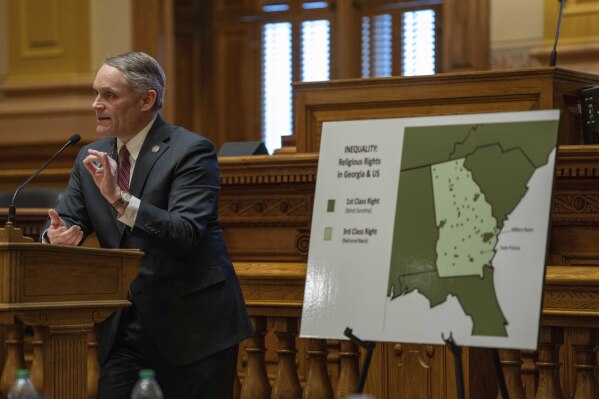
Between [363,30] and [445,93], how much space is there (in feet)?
12.1

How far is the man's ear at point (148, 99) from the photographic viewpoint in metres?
3.53

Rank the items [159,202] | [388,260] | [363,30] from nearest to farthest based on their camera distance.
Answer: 1. [388,260]
2. [159,202]
3. [363,30]

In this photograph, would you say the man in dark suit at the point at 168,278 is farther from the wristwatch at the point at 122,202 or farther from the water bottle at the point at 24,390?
the water bottle at the point at 24,390

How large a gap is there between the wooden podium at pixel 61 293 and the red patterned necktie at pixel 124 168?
28 cm

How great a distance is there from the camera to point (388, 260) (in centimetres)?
292

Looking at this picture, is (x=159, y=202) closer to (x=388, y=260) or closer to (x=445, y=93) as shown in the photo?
(x=388, y=260)

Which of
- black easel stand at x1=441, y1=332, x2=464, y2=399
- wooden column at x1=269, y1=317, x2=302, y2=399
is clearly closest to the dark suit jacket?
wooden column at x1=269, y1=317, x2=302, y2=399

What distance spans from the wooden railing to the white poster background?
0.73 metres

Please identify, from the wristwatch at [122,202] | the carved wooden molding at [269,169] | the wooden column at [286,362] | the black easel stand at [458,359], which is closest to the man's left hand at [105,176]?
the wristwatch at [122,202]

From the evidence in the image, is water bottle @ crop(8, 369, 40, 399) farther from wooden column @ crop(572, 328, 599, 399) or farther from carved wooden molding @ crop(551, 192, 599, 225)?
carved wooden molding @ crop(551, 192, 599, 225)

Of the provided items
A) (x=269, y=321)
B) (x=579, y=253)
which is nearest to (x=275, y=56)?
(x=579, y=253)

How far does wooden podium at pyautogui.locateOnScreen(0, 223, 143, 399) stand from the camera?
9.99 ft

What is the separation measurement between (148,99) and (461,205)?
1.14 m

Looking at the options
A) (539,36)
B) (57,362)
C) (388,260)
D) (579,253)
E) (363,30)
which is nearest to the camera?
(388,260)
